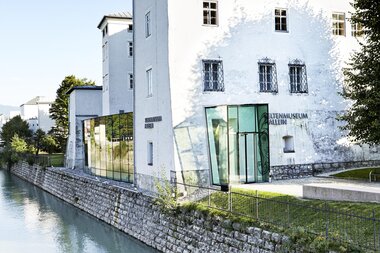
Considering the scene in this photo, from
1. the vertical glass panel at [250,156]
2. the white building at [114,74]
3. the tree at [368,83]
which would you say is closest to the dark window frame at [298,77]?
the tree at [368,83]

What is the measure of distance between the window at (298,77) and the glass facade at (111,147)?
29.9 ft

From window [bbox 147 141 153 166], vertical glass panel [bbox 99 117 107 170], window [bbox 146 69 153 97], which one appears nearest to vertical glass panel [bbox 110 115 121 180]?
vertical glass panel [bbox 99 117 107 170]

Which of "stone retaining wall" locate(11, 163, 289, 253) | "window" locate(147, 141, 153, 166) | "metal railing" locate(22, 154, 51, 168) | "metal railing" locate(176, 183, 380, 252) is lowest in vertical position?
"stone retaining wall" locate(11, 163, 289, 253)

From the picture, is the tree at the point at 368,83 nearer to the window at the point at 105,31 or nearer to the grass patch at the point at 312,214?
the grass patch at the point at 312,214

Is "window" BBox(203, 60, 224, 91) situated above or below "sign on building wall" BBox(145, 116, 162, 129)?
above

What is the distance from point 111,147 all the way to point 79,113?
14.0 meters

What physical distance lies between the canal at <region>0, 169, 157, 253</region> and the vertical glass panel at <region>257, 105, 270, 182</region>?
21.3ft

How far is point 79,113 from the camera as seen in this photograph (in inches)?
1718

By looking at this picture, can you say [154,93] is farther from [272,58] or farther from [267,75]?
[272,58]

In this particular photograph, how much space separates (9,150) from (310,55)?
4752cm

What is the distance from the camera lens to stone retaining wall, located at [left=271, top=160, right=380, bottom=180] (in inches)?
929

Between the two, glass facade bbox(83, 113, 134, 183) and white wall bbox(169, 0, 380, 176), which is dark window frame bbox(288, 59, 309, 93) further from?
glass facade bbox(83, 113, 134, 183)

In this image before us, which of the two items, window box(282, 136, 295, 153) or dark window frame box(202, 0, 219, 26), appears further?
window box(282, 136, 295, 153)

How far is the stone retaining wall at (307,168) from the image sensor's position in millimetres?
23594
